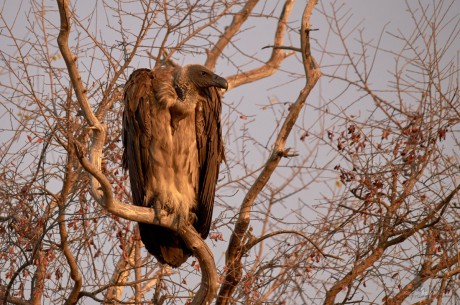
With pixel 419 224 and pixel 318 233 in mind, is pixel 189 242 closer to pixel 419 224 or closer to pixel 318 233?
pixel 318 233

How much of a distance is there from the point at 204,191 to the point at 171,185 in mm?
268

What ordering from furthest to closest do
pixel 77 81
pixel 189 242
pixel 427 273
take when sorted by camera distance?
pixel 427 273
pixel 189 242
pixel 77 81

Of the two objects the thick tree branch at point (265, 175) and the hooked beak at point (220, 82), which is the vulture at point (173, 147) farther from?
the thick tree branch at point (265, 175)

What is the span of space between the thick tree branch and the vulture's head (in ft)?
1.95

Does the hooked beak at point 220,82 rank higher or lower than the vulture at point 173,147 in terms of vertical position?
higher

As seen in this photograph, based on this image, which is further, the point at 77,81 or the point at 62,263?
the point at 62,263

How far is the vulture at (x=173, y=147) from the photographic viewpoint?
20.5ft

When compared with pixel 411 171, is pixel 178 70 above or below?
above

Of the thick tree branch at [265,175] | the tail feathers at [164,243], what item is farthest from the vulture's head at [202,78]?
the tail feathers at [164,243]

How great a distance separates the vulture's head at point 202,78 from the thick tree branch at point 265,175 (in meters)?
0.59

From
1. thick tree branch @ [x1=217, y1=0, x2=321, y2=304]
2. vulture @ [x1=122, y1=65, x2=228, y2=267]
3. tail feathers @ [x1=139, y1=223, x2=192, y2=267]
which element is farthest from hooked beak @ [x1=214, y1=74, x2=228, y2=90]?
tail feathers @ [x1=139, y1=223, x2=192, y2=267]

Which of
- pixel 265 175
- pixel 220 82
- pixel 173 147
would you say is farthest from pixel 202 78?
pixel 265 175

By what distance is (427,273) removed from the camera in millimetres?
6340

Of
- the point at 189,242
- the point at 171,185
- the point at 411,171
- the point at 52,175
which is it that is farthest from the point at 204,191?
the point at 411,171
